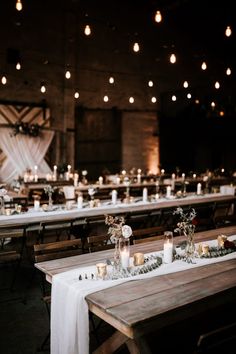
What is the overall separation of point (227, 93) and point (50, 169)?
8910 mm

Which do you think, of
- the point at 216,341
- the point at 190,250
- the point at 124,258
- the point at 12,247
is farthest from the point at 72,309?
the point at 12,247

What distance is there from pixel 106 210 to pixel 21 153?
6865mm

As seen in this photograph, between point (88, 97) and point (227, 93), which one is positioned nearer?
point (88, 97)

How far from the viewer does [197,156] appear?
16.9m

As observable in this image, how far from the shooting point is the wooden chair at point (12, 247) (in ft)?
16.9

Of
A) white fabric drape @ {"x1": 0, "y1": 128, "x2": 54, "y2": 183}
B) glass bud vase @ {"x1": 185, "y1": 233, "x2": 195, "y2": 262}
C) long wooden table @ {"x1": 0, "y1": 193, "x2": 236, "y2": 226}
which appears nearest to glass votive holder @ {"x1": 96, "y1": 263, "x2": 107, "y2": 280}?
glass bud vase @ {"x1": 185, "y1": 233, "x2": 195, "y2": 262}

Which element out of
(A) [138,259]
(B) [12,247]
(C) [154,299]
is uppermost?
(A) [138,259]

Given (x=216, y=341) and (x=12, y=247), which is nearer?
(x=216, y=341)

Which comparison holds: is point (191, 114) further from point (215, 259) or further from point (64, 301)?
point (64, 301)

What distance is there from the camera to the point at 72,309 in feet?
10.4

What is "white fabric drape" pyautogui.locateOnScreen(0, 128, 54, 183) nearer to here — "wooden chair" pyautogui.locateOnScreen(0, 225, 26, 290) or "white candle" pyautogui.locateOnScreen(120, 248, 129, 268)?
"wooden chair" pyautogui.locateOnScreen(0, 225, 26, 290)

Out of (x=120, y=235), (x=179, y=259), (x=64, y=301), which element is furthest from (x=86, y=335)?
(x=179, y=259)

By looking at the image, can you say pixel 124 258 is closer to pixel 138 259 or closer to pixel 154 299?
pixel 138 259

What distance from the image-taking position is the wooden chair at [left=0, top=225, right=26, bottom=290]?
516cm
